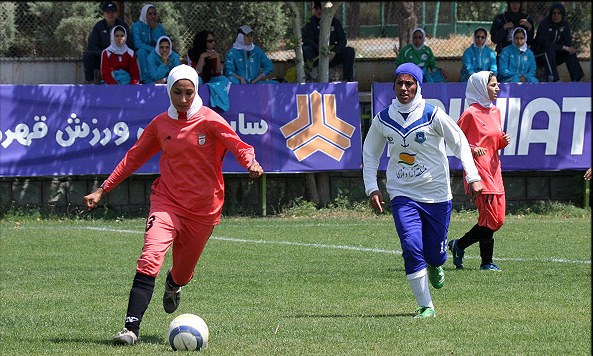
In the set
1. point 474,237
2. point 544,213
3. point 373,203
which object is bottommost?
point 544,213

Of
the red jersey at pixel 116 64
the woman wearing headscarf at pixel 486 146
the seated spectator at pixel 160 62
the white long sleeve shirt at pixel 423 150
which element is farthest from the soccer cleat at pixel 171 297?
the red jersey at pixel 116 64

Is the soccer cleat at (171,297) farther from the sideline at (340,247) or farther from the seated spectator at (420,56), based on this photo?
the seated spectator at (420,56)

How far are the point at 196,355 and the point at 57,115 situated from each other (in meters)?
11.4

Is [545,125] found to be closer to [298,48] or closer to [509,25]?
[509,25]

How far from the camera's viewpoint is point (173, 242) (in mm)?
8352

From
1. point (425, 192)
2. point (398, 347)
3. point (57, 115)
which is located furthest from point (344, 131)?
point (398, 347)

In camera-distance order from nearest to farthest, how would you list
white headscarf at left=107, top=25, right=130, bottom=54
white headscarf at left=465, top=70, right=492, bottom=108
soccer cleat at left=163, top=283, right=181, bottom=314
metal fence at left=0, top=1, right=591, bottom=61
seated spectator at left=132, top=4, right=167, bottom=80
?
soccer cleat at left=163, top=283, right=181, bottom=314 < white headscarf at left=465, top=70, right=492, bottom=108 < white headscarf at left=107, top=25, right=130, bottom=54 < seated spectator at left=132, top=4, right=167, bottom=80 < metal fence at left=0, top=1, right=591, bottom=61

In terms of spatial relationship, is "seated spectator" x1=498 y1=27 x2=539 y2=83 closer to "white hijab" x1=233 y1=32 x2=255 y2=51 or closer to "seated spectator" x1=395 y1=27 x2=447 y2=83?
"seated spectator" x1=395 y1=27 x2=447 y2=83

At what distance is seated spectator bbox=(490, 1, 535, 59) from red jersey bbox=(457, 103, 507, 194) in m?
9.57

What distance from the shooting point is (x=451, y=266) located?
12.9 metres

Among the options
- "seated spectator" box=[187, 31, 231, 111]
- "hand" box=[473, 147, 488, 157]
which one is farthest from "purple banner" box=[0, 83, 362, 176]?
"hand" box=[473, 147, 488, 157]

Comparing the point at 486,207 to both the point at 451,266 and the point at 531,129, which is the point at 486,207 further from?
the point at 531,129

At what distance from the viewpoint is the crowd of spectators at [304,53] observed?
19344 millimetres

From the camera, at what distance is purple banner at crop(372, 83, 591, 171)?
19406 mm
